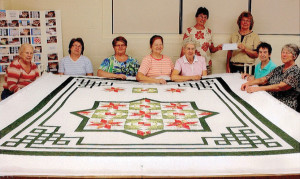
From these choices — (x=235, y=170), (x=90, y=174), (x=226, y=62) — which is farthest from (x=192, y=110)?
(x=226, y=62)

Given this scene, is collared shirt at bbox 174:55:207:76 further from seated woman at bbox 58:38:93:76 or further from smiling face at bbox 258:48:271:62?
seated woman at bbox 58:38:93:76

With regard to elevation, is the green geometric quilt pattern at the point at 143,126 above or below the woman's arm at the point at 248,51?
below

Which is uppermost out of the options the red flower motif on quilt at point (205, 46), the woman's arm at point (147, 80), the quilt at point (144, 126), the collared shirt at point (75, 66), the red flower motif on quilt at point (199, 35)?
the red flower motif on quilt at point (199, 35)

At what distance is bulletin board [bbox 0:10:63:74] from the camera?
4945mm

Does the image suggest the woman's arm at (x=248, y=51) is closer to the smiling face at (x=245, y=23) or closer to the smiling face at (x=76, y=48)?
the smiling face at (x=245, y=23)

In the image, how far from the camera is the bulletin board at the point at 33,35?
4.95 m

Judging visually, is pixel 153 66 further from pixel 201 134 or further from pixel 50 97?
pixel 201 134

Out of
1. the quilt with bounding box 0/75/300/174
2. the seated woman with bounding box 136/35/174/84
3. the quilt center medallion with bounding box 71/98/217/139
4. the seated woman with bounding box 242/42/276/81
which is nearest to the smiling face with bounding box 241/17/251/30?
the seated woman with bounding box 242/42/276/81

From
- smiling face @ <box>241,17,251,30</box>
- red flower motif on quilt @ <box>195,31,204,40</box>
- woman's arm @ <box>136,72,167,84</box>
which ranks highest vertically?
smiling face @ <box>241,17,251,30</box>

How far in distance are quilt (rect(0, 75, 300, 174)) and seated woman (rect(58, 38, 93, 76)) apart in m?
1.12

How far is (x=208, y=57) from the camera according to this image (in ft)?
15.8

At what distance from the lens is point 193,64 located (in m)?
4.12

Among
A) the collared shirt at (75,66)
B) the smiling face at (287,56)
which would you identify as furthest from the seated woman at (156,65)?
the smiling face at (287,56)

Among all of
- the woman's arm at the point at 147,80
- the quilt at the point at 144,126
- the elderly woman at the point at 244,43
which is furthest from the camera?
the elderly woman at the point at 244,43
